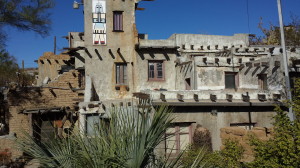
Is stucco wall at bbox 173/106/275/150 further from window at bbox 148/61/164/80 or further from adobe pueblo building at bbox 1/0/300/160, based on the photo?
window at bbox 148/61/164/80

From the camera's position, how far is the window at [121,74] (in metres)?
17.8

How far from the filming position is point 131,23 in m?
18.0

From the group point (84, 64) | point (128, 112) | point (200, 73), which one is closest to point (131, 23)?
point (84, 64)

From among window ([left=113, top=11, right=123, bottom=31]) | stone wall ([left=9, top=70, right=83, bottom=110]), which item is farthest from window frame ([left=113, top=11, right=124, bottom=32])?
stone wall ([left=9, top=70, right=83, bottom=110])

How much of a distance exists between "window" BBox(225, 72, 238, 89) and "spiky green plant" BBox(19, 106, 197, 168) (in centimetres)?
1279

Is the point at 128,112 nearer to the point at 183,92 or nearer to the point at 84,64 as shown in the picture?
the point at 183,92

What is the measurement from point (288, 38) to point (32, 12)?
23255mm

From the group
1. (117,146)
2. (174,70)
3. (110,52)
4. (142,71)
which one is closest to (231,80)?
(174,70)

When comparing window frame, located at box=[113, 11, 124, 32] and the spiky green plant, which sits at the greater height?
window frame, located at box=[113, 11, 124, 32]

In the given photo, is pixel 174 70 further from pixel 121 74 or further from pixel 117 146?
pixel 117 146

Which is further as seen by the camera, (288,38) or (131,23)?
(288,38)

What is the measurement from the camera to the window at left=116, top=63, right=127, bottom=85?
1775 centimetres

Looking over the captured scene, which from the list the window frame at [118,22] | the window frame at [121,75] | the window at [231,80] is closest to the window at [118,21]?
the window frame at [118,22]

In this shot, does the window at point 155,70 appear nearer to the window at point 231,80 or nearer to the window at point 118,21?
the window at point 118,21
